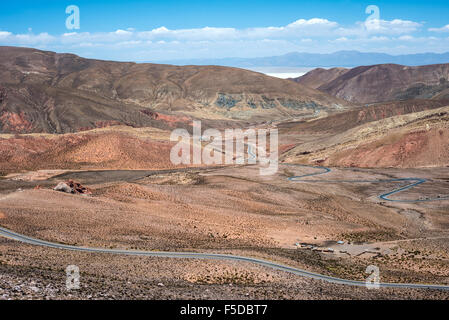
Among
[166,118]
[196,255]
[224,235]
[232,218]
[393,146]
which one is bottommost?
[224,235]

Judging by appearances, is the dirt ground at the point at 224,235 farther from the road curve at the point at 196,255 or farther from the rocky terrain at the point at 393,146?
the rocky terrain at the point at 393,146

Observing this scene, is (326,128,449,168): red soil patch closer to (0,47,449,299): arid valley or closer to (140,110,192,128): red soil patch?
(0,47,449,299): arid valley

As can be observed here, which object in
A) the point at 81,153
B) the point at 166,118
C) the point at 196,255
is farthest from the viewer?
the point at 166,118

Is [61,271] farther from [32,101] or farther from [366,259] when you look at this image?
[32,101]

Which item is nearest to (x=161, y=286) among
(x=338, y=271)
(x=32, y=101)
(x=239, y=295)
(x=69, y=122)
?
(x=239, y=295)

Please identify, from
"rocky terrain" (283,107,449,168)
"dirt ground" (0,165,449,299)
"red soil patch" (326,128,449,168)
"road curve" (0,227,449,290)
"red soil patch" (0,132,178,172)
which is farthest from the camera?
"rocky terrain" (283,107,449,168)

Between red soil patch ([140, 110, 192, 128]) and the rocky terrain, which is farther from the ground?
red soil patch ([140, 110, 192, 128])

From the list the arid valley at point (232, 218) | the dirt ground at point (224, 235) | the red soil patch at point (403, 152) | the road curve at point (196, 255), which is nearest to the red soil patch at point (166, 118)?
the arid valley at point (232, 218)

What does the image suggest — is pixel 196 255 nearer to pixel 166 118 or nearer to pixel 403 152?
pixel 403 152

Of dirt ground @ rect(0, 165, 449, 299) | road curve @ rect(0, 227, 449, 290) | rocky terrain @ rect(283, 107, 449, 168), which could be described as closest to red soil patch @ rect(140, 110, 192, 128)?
rocky terrain @ rect(283, 107, 449, 168)

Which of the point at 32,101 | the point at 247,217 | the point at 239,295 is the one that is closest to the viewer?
the point at 239,295

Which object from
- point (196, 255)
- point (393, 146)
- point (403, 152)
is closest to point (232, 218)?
point (196, 255)
